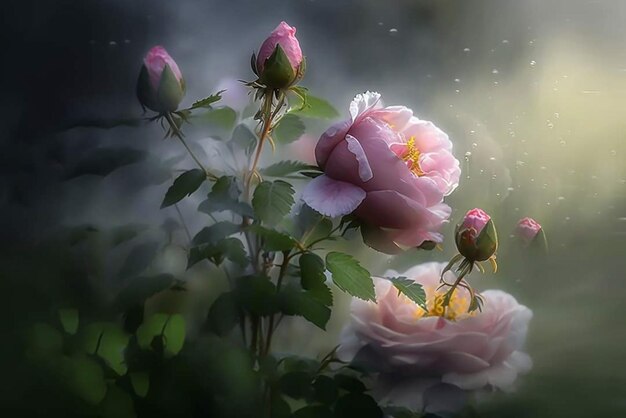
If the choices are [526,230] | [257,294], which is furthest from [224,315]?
[526,230]

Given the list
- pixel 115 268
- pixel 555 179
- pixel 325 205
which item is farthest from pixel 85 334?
pixel 555 179

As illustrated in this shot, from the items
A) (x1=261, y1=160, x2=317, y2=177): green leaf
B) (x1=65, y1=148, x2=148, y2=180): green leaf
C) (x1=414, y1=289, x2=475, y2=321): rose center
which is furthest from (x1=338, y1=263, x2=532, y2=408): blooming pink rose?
(x1=65, y1=148, x2=148, y2=180): green leaf

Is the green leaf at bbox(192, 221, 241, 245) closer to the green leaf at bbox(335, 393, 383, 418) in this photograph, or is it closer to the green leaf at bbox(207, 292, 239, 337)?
the green leaf at bbox(207, 292, 239, 337)

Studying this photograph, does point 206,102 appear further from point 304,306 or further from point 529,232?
point 529,232

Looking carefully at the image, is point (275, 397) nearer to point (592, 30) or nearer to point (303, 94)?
point (303, 94)

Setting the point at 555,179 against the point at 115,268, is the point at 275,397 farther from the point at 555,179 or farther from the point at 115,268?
the point at 555,179

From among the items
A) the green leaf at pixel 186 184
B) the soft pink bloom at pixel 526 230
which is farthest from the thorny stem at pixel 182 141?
the soft pink bloom at pixel 526 230

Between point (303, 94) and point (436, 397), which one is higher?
point (303, 94)

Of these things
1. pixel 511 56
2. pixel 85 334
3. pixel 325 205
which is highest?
pixel 511 56

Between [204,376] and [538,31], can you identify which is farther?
[538,31]
